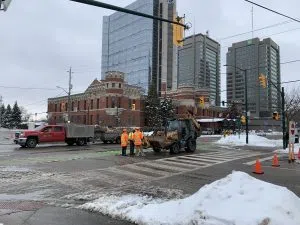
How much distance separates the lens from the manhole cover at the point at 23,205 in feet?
29.0

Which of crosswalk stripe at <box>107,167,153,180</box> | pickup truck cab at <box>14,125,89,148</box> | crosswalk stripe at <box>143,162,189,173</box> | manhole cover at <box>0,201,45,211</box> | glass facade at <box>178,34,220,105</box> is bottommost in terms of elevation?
manhole cover at <box>0,201,45,211</box>

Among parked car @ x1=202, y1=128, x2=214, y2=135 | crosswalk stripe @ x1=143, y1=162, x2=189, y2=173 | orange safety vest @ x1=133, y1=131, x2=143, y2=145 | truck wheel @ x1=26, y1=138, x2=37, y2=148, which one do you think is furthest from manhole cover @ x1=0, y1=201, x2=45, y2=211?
parked car @ x1=202, y1=128, x2=214, y2=135

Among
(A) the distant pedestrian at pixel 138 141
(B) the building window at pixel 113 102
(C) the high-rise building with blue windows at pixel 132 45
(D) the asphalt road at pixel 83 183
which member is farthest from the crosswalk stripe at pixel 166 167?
(B) the building window at pixel 113 102

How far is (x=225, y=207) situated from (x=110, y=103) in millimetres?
87602

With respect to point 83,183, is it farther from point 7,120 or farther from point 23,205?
point 7,120

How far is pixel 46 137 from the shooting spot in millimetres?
33844

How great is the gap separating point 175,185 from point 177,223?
214 inches

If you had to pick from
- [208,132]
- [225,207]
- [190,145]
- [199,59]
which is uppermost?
[199,59]

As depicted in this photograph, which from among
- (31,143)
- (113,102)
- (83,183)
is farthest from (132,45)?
(113,102)

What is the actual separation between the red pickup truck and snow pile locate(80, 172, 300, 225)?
25.1 meters

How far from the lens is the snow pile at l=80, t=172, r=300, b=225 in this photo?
662 centimetres

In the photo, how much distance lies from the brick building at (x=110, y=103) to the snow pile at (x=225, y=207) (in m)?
77.5

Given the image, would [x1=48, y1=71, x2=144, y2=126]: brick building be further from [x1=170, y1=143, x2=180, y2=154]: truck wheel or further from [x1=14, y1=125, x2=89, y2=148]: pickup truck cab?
[x1=170, y1=143, x2=180, y2=154]: truck wheel

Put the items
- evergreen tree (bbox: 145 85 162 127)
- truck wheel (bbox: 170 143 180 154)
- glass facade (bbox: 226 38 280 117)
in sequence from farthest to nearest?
evergreen tree (bbox: 145 85 162 127) → glass facade (bbox: 226 38 280 117) → truck wheel (bbox: 170 143 180 154)
